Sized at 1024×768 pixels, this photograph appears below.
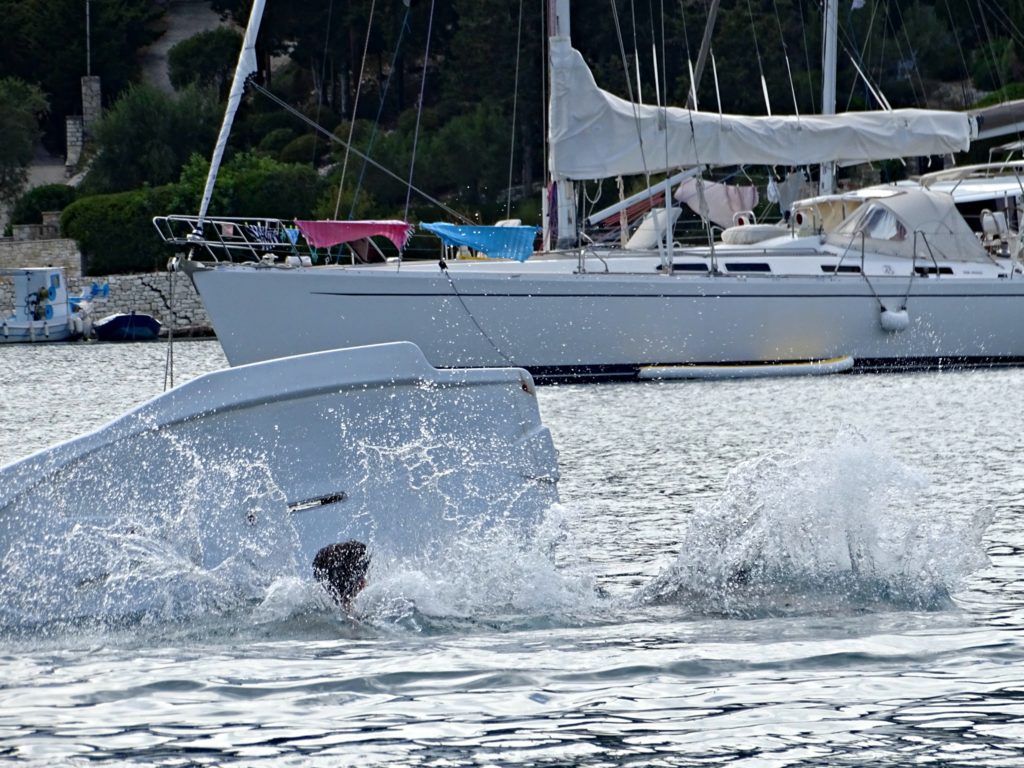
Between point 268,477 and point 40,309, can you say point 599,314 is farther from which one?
point 40,309

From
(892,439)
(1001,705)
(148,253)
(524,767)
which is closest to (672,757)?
(524,767)

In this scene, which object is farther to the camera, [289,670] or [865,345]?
[865,345]

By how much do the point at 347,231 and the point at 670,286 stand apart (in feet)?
15.4

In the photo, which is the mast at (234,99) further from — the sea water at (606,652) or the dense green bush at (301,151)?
the dense green bush at (301,151)

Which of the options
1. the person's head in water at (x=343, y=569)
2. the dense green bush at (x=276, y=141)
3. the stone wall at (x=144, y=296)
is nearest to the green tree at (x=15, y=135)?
the dense green bush at (x=276, y=141)

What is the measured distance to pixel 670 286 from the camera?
2728cm

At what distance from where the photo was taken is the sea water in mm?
6617

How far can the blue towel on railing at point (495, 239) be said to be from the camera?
87.7 feet

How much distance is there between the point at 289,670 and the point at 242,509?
1.15 meters

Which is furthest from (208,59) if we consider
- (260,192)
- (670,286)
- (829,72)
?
(670,286)

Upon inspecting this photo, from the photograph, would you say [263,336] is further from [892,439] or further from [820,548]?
[820,548]

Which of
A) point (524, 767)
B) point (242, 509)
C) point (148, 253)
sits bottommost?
point (524, 767)

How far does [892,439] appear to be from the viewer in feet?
59.6

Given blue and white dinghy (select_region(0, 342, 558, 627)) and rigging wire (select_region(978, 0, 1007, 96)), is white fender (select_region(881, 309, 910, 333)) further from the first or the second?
blue and white dinghy (select_region(0, 342, 558, 627))
